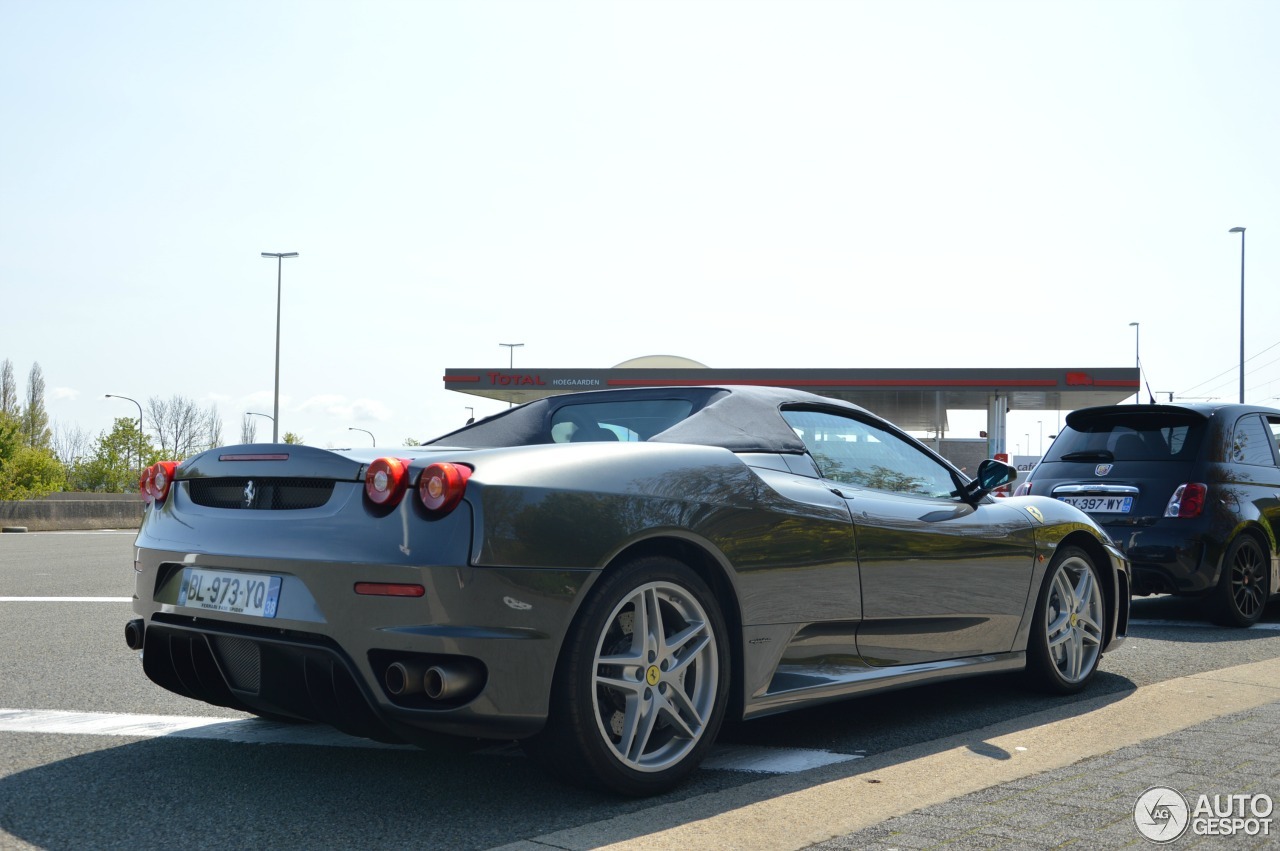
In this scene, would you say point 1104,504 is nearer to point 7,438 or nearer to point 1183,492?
point 1183,492

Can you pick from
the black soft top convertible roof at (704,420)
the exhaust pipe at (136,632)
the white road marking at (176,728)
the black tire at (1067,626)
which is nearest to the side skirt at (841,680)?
the black tire at (1067,626)

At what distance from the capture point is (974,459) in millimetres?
45250

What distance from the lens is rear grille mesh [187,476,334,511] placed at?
3605 millimetres

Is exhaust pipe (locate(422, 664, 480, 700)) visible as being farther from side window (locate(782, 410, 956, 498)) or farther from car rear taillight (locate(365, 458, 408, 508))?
side window (locate(782, 410, 956, 498))

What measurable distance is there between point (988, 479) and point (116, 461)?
2633 inches

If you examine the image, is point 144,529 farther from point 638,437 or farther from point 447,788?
point 638,437

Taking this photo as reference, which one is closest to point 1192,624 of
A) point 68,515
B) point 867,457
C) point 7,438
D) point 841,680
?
point 867,457

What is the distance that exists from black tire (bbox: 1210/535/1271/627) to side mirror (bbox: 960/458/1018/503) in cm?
370

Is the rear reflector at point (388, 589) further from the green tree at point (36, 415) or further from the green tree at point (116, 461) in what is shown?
the green tree at point (36, 415)

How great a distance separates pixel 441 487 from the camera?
336 cm

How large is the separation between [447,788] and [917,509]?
2.21m

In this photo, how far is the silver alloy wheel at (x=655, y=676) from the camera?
11.9 ft

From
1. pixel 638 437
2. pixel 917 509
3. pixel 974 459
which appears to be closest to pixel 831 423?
pixel 917 509

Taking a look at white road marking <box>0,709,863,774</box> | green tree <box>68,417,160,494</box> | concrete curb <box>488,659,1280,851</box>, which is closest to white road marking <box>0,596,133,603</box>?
white road marking <box>0,709,863,774</box>
